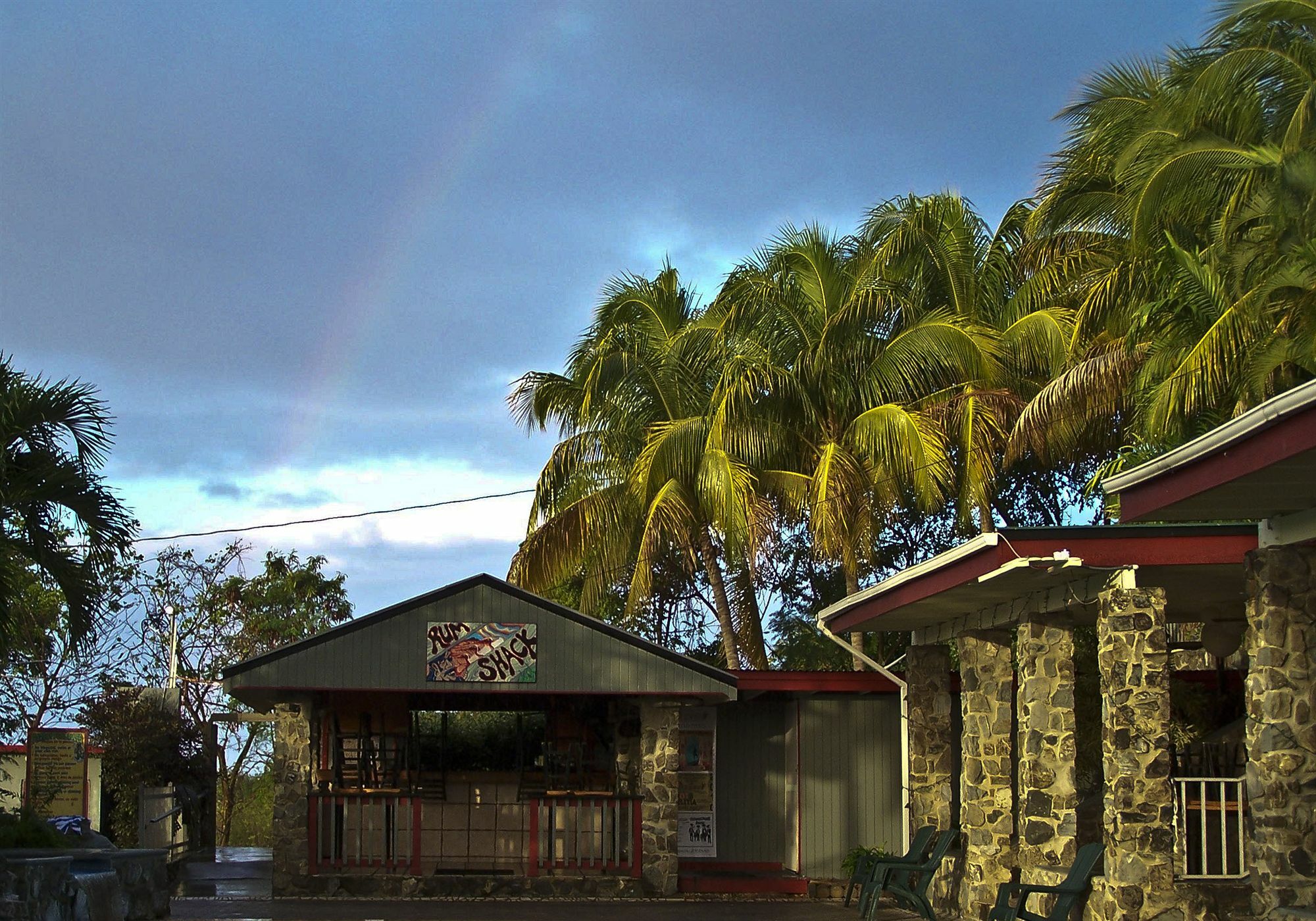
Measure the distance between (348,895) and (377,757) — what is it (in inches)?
106

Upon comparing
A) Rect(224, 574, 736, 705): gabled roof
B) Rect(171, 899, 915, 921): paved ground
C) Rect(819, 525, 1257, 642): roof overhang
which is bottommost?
Rect(171, 899, 915, 921): paved ground

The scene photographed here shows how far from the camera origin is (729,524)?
2052 centimetres

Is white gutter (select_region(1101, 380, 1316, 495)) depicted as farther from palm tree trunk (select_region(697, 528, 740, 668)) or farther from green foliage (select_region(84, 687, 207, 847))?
green foliage (select_region(84, 687, 207, 847))

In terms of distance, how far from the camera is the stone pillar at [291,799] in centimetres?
1617

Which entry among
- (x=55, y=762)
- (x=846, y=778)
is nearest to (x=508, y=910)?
(x=846, y=778)

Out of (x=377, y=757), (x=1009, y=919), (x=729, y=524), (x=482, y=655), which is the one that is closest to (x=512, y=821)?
(x=377, y=757)

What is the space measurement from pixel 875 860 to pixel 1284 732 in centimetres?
675

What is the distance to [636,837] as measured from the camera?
16.7 m

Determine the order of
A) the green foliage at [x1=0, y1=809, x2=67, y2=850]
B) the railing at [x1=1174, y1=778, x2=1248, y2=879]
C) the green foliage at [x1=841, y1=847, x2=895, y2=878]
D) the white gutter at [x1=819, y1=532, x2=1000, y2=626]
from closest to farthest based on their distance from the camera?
the white gutter at [x1=819, y1=532, x2=1000, y2=626], the railing at [x1=1174, y1=778, x2=1248, y2=879], the green foliage at [x1=0, y1=809, x2=67, y2=850], the green foliage at [x1=841, y1=847, x2=895, y2=878]

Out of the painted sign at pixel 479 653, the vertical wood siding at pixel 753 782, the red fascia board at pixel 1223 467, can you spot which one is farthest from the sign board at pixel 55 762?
the red fascia board at pixel 1223 467

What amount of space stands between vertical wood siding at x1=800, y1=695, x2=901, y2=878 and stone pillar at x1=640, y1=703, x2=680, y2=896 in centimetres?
225

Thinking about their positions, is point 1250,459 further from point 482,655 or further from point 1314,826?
point 482,655

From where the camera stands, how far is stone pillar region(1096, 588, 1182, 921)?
1097cm

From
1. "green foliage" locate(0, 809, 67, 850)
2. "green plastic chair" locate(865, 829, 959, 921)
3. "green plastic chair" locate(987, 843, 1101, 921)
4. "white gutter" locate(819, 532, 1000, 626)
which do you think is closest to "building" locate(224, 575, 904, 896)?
"white gutter" locate(819, 532, 1000, 626)
